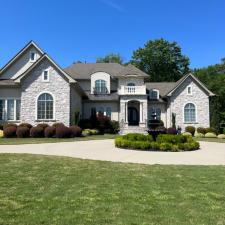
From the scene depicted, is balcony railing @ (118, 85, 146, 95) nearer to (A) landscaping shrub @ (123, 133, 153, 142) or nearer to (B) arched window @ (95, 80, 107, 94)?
(B) arched window @ (95, 80, 107, 94)

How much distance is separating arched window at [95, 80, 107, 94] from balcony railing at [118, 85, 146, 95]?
109 inches

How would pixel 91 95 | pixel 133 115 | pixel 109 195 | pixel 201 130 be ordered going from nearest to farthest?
1. pixel 109 195
2. pixel 201 130
3. pixel 91 95
4. pixel 133 115

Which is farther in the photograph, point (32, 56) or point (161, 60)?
point (161, 60)

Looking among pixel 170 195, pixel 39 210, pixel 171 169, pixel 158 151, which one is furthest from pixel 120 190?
pixel 158 151

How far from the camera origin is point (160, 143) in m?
17.3

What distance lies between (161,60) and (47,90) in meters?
38.2

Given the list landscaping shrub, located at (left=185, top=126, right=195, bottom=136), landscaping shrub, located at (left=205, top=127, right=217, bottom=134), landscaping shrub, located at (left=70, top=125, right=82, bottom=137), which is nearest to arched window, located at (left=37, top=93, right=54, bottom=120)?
landscaping shrub, located at (left=70, top=125, right=82, bottom=137)

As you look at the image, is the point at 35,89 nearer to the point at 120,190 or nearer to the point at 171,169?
the point at 171,169

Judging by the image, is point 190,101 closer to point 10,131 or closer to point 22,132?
point 22,132

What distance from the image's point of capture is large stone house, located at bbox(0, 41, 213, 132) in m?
28.4

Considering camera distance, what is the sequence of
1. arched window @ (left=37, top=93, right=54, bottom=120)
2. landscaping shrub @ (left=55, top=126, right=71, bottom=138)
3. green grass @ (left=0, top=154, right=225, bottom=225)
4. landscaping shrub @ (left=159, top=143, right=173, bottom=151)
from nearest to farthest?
green grass @ (left=0, top=154, right=225, bottom=225), landscaping shrub @ (left=159, top=143, right=173, bottom=151), landscaping shrub @ (left=55, top=126, right=71, bottom=138), arched window @ (left=37, top=93, right=54, bottom=120)

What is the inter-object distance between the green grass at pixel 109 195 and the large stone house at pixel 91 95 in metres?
18.1

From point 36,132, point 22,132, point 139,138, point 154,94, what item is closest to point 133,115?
point 154,94

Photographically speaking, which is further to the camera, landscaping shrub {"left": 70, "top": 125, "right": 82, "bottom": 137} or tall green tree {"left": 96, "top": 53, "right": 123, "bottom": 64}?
tall green tree {"left": 96, "top": 53, "right": 123, "bottom": 64}
